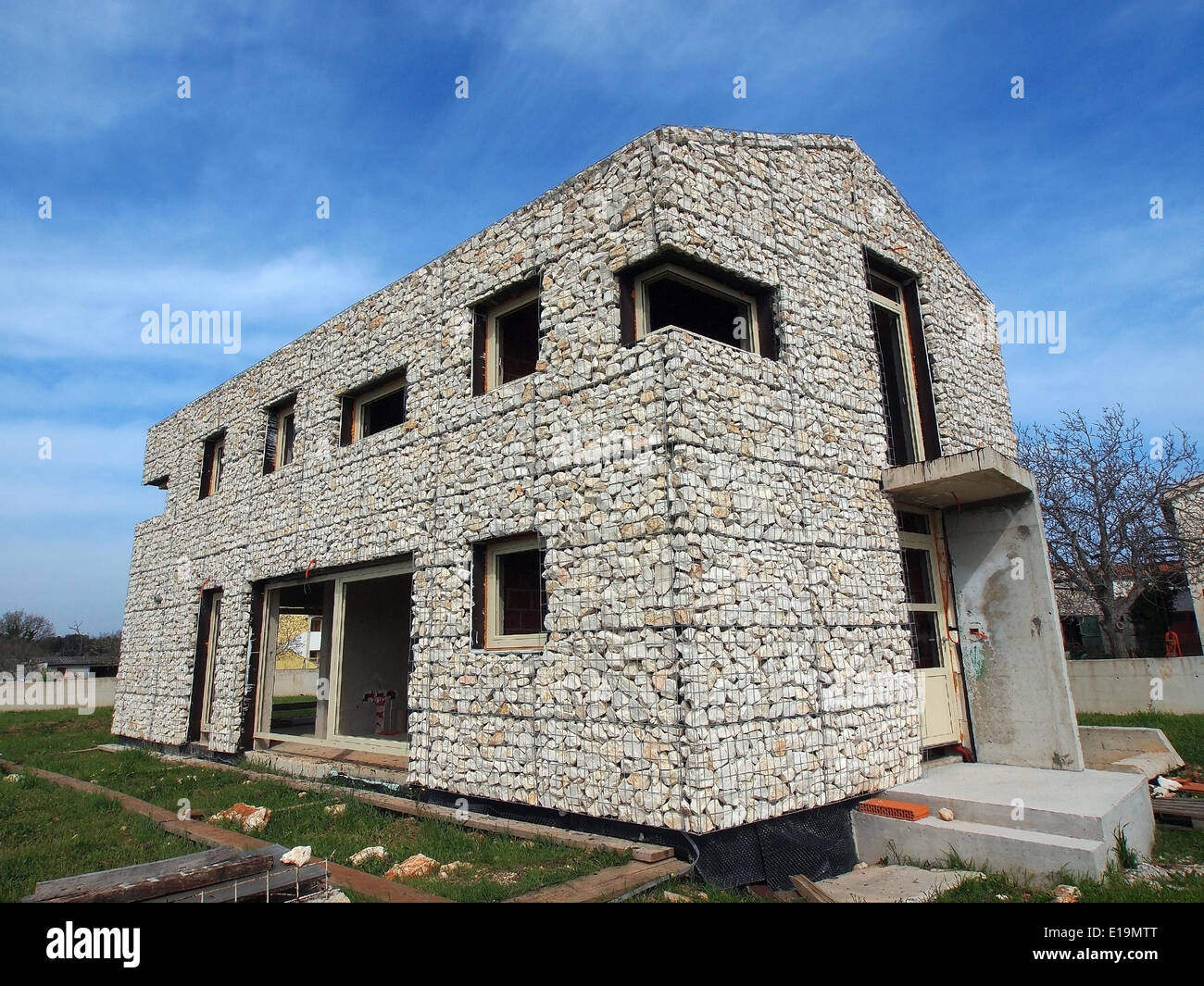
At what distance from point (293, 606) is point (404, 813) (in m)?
8.96

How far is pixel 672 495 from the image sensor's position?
20.4ft

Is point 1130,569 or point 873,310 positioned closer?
point 873,310

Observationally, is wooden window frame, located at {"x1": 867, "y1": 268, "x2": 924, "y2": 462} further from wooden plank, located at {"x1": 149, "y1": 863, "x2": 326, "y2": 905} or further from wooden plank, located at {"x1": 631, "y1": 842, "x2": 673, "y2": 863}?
wooden plank, located at {"x1": 149, "y1": 863, "x2": 326, "y2": 905}

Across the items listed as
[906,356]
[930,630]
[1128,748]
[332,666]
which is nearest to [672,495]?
[930,630]

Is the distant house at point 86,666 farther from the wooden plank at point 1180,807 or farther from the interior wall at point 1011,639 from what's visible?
the wooden plank at point 1180,807

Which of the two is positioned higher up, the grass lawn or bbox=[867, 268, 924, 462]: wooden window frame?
bbox=[867, 268, 924, 462]: wooden window frame

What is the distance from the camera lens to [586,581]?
683cm

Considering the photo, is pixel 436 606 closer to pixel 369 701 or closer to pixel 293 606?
pixel 369 701

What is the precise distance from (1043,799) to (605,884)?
4088mm

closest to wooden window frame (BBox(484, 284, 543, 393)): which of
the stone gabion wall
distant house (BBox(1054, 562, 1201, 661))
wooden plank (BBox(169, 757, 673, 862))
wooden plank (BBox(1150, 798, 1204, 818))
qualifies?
the stone gabion wall

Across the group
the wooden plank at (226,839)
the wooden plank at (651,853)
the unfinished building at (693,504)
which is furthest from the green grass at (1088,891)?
the wooden plank at (226,839)

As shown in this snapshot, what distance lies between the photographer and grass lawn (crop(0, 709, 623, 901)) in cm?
571

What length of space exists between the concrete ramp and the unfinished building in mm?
279
